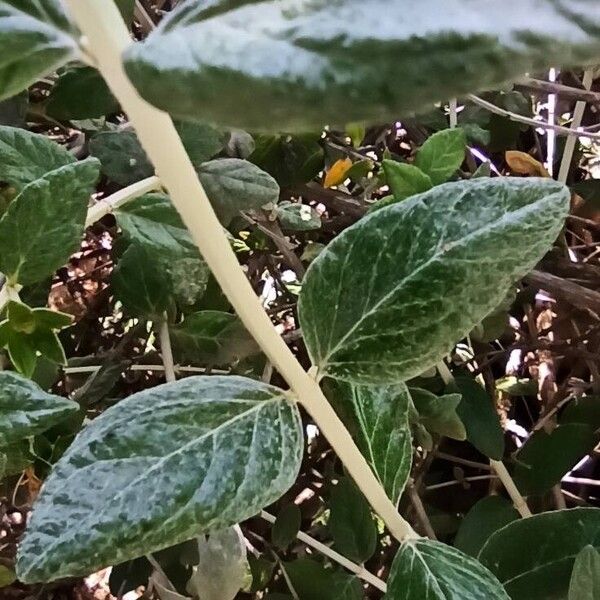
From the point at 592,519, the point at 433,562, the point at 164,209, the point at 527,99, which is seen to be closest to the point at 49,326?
the point at 164,209

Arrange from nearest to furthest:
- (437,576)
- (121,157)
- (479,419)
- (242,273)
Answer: (242,273) < (437,576) < (121,157) < (479,419)

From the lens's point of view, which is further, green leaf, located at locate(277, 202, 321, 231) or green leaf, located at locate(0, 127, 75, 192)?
green leaf, located at locate(277, 202, 321, 231)

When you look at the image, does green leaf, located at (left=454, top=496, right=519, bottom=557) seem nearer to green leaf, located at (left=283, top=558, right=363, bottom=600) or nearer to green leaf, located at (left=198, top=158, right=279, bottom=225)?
green leaf, located at (left=283, top=558, right=363, bottom=600)

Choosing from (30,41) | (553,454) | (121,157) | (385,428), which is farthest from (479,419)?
(30,41)

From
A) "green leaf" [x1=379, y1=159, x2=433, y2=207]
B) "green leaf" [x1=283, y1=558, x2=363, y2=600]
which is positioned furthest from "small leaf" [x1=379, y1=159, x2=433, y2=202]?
"green leaf" [x1=283, y1=558, x2=363, y2=600]

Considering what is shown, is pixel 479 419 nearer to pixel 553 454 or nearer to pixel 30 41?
pixel 553 454

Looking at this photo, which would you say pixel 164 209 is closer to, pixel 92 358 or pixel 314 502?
pixel 92 358

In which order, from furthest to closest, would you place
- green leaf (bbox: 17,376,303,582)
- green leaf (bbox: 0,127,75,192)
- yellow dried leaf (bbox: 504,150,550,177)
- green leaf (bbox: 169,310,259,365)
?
yellow dried leaf (bbox: 504,150,550,177) → green leaf (bbox: 169,310,259,365) → green leaf (bbox: 0,127,75,192) → green leaf (bbox: 17,376,303,582)
